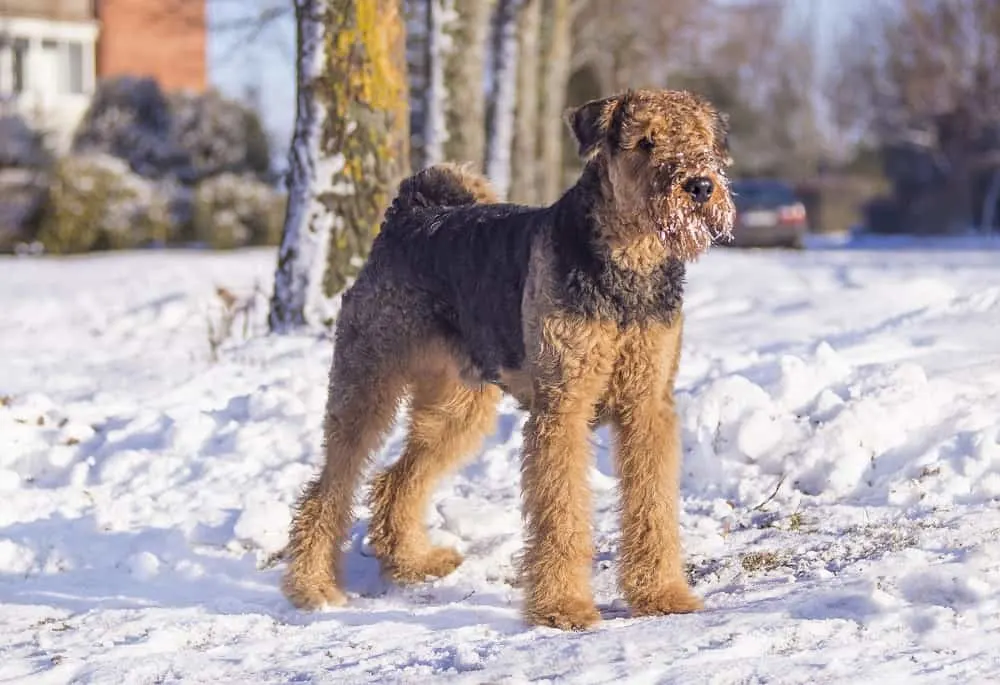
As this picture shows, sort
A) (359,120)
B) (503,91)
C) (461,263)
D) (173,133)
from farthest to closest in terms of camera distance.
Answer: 1. (173,133)
2. (503,91)
3. (359,120)
4. (461,263)

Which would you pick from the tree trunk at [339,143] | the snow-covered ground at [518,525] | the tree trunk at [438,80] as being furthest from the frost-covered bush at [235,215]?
the tree trunk at [339,143]

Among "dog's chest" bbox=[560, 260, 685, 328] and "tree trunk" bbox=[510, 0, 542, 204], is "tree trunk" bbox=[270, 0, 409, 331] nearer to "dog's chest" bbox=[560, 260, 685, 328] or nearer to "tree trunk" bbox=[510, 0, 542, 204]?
"dog's chest" bbox=[560, 260, 685, 328]

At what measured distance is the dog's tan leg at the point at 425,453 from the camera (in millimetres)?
5277

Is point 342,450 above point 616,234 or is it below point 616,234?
below

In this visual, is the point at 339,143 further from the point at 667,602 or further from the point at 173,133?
the point at 173,133

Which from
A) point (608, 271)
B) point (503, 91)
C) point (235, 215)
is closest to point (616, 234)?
point (608, 271)

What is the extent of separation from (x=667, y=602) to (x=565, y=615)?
366mm

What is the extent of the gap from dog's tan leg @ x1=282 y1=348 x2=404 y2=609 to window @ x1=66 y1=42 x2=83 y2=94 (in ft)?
96.1

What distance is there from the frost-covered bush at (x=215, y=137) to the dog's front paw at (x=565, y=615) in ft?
78.0

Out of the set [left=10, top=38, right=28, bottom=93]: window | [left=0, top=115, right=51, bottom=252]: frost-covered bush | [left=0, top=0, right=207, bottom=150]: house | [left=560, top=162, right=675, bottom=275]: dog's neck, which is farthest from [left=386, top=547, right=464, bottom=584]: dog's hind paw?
[left=10, top=38, right=28, bottom=93]: window

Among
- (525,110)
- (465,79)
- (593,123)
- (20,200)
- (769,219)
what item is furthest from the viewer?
(769,219)

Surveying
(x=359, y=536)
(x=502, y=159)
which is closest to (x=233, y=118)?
(x=502, y=159)

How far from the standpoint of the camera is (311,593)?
4.86m

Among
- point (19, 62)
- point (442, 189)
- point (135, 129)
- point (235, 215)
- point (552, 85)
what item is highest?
point (19, 62)
